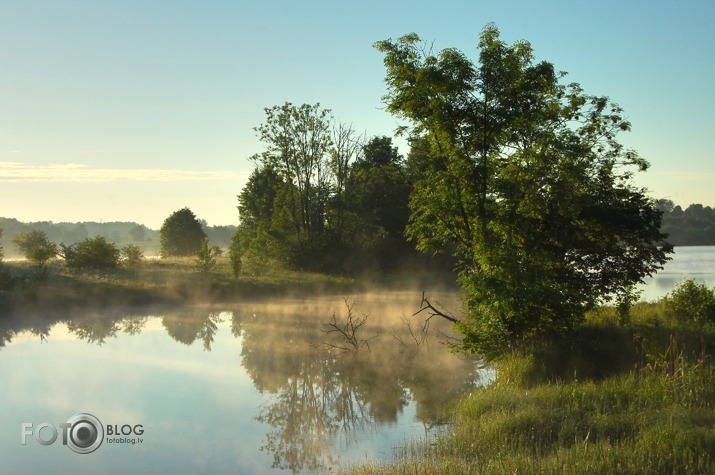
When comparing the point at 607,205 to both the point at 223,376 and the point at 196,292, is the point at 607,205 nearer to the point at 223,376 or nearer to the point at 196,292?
the point at 223,376

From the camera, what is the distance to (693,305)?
68.5 ft

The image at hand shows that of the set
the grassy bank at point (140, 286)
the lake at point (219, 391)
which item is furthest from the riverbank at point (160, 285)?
the lake at point (219, 391)

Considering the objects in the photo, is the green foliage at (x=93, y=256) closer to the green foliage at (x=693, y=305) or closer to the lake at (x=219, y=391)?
the lake at (x=219, y=391)

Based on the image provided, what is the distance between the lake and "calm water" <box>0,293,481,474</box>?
5 cm

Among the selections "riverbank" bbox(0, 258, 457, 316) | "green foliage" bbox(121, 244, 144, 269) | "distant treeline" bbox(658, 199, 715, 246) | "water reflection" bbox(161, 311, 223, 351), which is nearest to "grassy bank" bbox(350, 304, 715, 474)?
"water reflection" bbox(161, 311, 223, 351)

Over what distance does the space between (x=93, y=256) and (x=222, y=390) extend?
104 ft

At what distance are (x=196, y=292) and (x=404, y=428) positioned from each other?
28272 millimetres

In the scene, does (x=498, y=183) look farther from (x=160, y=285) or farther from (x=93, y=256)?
(x=93, y=256)

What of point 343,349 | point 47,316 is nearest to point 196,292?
point 47,316

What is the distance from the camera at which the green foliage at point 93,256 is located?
43750 millimetres

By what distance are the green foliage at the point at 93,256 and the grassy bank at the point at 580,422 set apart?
36929 mm

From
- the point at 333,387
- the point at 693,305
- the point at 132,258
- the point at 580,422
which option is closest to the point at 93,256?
the point at 132,258

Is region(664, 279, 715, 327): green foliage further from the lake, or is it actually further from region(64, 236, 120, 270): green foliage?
region(64, 236, 120, 270): green foliage

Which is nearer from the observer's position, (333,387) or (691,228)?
(333,387)
